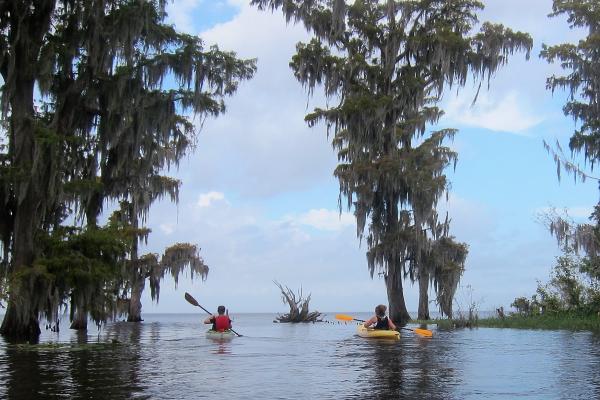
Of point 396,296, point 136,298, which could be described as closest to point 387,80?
point 396,296

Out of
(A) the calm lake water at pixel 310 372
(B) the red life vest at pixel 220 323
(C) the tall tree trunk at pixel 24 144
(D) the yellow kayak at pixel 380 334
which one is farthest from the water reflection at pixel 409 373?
(C) the tall tree trunk at pixel 24 144

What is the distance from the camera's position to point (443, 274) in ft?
115

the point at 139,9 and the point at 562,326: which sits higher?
the point at 139,9

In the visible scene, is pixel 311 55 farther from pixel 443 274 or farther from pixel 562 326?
pixel 562 326

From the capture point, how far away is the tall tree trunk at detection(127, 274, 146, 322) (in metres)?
38.5

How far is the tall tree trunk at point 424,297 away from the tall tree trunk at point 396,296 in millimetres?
2588

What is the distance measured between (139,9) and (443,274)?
71.9ft

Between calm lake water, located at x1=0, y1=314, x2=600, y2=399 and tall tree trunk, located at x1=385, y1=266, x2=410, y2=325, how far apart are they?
12233 millimetres

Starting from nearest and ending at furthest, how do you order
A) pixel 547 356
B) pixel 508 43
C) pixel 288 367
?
pixel 288 367, pixel 547 356, pixel 508 43

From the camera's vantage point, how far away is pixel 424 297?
3641cm

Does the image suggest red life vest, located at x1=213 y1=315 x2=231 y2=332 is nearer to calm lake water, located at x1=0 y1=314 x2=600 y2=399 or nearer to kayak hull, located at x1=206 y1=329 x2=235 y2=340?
kayak hull, located at x1=206 y1=329 x2=235 y2=340

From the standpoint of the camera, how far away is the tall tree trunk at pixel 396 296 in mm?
30641

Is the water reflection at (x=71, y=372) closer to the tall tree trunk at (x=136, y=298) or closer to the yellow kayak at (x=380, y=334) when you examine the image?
the yellow kayak at (x=380, y=334)

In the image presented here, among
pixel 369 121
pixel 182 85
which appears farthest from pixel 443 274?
pixel 182 85
